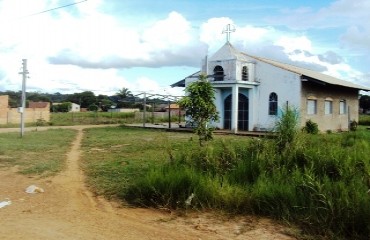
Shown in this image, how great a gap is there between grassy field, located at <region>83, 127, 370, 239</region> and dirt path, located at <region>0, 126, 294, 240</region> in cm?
38

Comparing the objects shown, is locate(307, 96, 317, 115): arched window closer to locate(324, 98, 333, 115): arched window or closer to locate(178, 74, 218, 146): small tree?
locate(324, 98, 333, 115): arched window

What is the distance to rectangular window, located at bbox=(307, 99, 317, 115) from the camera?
27.9 metres

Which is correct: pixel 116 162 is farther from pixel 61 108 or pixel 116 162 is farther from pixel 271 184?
pixel 61 108

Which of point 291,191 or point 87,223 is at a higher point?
point 291,191

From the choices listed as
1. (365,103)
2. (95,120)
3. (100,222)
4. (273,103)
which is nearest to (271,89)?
(273,103)

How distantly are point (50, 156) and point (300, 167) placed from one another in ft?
30.6

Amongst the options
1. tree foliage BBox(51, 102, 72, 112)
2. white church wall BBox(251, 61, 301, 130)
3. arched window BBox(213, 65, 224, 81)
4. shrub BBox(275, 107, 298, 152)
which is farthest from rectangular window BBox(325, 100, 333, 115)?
tree foliage BBox(51, 102, 72, 112)

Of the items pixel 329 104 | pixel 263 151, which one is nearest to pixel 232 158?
pixel 263 151

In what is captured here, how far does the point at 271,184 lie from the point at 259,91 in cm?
2137

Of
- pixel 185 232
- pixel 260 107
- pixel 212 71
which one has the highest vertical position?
pixel 212 71

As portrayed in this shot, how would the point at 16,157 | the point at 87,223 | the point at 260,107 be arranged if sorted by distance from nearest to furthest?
1. the point at 87,223
2. the point at 16,157
3. the point at 260,107

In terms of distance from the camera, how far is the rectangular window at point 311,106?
2788cm

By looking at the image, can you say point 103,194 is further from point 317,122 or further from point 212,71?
point 317,122

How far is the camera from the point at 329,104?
31156 millimetres
